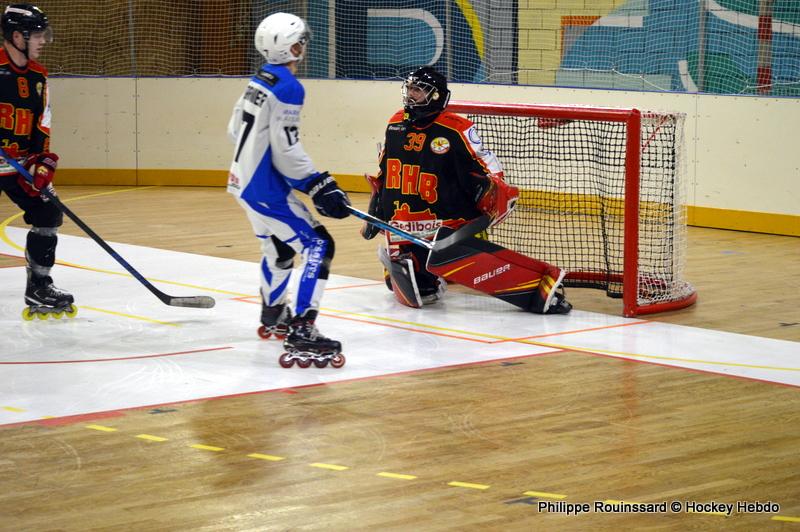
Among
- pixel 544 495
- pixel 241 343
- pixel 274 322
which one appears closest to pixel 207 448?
pixel 544 495

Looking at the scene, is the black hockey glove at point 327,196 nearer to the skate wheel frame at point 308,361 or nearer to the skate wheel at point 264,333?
the skate wheel frame at point 308,361

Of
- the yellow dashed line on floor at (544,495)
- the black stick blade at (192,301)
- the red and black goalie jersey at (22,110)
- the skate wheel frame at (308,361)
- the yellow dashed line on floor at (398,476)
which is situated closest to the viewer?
the yellow dashed line on floor at (544,495)

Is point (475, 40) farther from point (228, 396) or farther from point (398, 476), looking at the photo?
point (398, 476)

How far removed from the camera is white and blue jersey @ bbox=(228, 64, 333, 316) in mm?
5398

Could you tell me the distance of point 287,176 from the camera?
18.0ft

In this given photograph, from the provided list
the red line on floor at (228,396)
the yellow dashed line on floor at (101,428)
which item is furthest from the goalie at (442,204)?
the yellow dashed line on floor at (101,428)

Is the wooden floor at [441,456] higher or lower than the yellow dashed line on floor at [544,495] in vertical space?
lower

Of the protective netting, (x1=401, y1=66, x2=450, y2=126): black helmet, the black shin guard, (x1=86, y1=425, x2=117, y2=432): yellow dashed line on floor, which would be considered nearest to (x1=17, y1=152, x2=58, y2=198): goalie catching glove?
the black shin guard

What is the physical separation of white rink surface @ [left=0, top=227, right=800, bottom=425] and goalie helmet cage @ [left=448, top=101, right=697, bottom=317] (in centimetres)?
47

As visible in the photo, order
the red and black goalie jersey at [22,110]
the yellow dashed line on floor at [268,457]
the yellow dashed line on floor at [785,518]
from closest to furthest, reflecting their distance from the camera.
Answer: the yellow dashed line on floor at [785,518] → the yellow dashed line on floor at [268,457] → the red and black goalie jersey at [22,110]

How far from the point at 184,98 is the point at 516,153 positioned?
500 centimetres

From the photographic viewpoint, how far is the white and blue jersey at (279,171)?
5.40 m

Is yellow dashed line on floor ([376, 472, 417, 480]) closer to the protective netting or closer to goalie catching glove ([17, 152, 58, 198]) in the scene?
goalie catching glove ([17, 152, 58, 198])

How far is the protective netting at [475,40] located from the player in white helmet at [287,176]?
19.0ft
